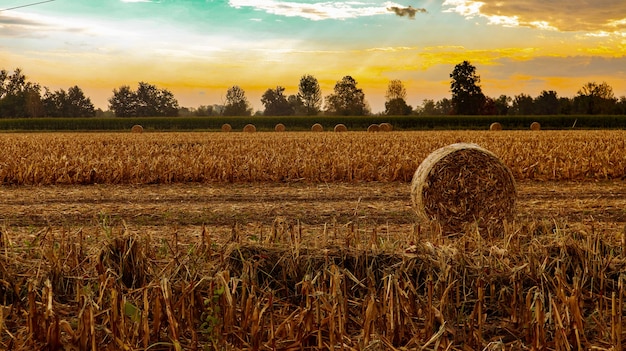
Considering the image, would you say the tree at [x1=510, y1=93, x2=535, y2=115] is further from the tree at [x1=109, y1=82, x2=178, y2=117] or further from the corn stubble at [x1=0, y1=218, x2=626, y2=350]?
the corn stubble at [x1=0, y1=218, x2=626, y2=350]

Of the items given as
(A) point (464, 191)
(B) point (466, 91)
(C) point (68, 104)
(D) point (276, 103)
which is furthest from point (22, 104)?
(A) point (464, 191)

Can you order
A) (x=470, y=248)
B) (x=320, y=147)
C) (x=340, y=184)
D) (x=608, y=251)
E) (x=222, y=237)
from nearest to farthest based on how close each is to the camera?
(x=608, y=251)
(x=470, y=248)
(x=222, y=237)
(x=340, y=184)
(x=320, y=147)

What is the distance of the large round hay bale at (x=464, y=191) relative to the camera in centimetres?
964

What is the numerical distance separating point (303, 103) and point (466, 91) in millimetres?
24759

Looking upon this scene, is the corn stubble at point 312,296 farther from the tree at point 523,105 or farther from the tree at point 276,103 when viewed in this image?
the tree at point 523,105

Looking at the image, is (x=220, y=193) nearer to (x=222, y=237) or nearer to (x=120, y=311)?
(x=222, y=237)

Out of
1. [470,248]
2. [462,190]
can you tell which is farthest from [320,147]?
[470,248]

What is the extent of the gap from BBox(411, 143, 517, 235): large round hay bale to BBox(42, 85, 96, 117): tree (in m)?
80.6

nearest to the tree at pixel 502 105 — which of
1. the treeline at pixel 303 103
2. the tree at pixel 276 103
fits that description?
the treeline at pixel 303 103

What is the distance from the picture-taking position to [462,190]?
32.3ft

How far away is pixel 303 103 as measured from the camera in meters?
100

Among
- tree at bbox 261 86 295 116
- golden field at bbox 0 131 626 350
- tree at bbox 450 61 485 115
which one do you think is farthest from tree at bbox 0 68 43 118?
golden field at bbox 0 131 626 350

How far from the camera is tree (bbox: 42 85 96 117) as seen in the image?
83375 mm

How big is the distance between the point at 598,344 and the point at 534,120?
6292cm
